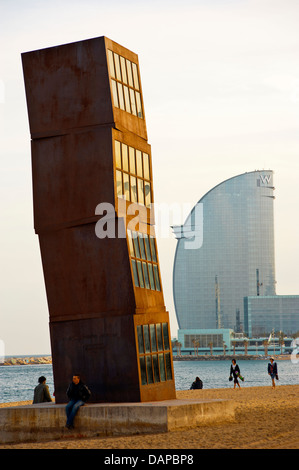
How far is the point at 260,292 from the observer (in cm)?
15900

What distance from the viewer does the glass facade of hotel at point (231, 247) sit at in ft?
509

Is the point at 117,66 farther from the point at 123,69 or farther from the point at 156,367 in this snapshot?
the point at 156,367

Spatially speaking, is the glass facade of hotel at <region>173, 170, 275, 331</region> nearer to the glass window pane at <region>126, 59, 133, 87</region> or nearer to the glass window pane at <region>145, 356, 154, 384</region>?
the glass window pane at <region>126, 59, 133, 87</region>

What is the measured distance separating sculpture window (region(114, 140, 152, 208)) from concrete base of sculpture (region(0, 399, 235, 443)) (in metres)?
4.50

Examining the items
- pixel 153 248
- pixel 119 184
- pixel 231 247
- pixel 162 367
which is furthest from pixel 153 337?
pixel 231 247

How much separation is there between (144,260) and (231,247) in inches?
5495

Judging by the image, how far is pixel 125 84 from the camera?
17812 mm

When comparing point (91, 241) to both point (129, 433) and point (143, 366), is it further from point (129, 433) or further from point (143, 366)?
point (129, 433)

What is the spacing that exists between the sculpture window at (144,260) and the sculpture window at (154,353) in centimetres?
93

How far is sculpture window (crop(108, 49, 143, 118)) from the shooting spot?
17.2 metres

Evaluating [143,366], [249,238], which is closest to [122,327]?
[143,366]

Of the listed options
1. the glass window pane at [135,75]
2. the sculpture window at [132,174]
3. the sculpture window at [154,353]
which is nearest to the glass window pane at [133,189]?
the sculpture window at [132,174]

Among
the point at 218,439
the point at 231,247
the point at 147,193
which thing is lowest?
the point at 218,439

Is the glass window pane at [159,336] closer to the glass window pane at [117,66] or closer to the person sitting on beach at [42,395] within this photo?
the person sitting on beach at [42,395]
